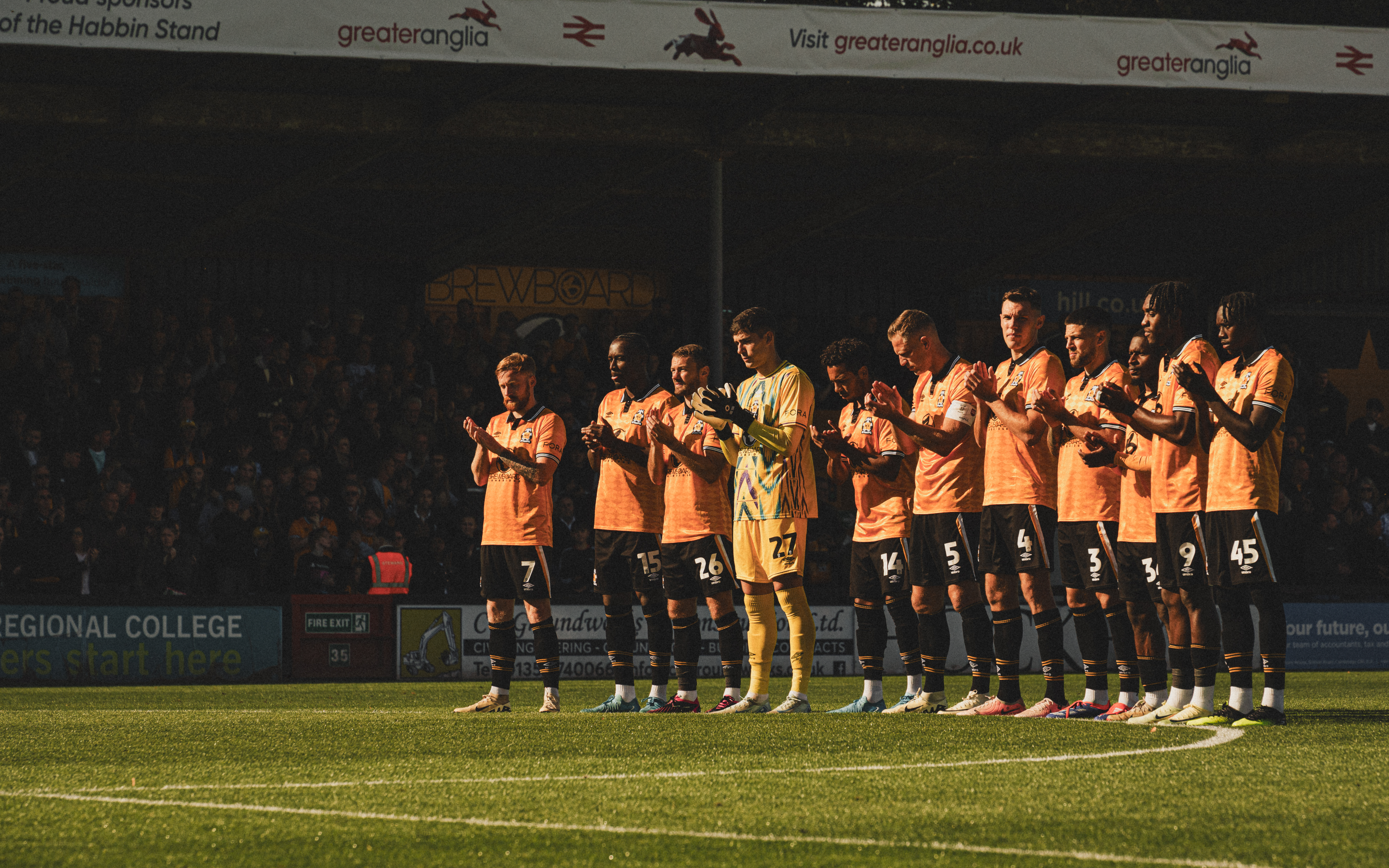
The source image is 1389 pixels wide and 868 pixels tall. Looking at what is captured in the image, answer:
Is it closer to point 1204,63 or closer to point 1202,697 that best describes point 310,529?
point 1204,63

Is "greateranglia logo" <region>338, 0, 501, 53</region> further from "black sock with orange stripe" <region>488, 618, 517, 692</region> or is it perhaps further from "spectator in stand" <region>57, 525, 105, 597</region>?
"black sock with orange stripe" <region>488, 618, 517, 692</region>

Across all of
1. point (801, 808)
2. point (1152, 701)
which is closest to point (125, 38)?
point (1152, 701)

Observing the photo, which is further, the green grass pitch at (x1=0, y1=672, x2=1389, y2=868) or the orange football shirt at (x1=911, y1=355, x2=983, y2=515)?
the orange football shirt at (x1=911, y1=355, x2=983, y2=515)

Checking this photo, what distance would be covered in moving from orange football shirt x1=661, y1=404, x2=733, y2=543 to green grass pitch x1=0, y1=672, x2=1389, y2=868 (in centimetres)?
120

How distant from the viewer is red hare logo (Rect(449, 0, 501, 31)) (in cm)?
1474

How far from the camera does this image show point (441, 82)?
17125 millimetres

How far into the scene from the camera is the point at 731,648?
355 inches

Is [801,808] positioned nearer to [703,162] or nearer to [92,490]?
[92,490]

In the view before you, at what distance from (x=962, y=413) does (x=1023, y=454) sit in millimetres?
435

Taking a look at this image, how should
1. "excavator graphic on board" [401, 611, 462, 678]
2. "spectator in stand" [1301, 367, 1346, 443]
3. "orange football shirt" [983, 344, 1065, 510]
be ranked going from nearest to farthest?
"orange football shirt" [983, 344, 1065, 510] < "excavator graphic on board" [401, 611, 462, 678] < "spectator in stand" [1301, 367, 1346, 443]

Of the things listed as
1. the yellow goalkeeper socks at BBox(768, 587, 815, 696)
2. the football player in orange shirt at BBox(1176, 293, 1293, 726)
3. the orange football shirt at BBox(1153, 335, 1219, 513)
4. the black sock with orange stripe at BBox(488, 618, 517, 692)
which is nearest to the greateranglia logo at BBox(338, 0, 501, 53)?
the black sock with orange stripe at BBox(488, 618, 517, 692)

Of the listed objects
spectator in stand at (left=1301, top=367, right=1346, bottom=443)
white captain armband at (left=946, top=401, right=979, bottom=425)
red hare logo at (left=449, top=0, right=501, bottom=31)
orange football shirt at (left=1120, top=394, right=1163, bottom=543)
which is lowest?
orange football shirt at (left=1120, top=394, right=1163, bottom=543)

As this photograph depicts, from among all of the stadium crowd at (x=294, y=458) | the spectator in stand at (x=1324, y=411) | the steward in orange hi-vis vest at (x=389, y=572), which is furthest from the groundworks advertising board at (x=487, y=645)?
the spectator in stand at (x=1324, y=411)

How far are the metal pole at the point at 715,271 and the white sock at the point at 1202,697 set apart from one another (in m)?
10.1
